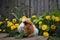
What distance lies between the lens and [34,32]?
5.76 metres

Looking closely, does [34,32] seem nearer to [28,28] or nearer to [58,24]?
[28,28]

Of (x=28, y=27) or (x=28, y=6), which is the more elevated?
(x=28, y=6)

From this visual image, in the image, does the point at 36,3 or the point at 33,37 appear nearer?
the point at 33,37

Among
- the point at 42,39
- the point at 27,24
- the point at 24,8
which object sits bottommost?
the point at 42,39

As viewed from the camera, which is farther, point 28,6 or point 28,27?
point 28,6

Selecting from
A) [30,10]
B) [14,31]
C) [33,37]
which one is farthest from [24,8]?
[33,37]

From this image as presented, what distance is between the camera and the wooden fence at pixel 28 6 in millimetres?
7902

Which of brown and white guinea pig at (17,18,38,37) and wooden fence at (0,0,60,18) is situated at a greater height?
wooden fence at (0,0,60,18)

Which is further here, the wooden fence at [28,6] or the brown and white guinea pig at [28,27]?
the wooden fence at [28,6]

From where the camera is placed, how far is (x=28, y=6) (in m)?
8.30

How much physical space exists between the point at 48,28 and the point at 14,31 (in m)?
0.97

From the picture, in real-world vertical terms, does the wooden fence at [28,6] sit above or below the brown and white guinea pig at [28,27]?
above

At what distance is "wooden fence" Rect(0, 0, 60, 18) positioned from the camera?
7.90m

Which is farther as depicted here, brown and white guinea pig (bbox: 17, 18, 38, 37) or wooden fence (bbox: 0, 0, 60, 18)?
wooden fence (bbox: 0, 0, 60, 18)
